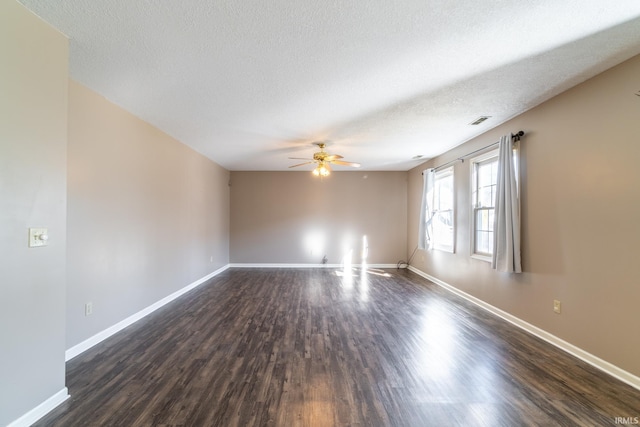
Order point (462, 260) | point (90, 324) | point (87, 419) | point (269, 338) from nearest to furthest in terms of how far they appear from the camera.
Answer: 1. point (87, 419)
2. point (90, 324)
3. point (269, 338)
4. point (462, 260)

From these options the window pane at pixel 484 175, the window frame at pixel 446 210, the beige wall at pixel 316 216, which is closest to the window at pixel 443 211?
the window frame at pixel 446 210

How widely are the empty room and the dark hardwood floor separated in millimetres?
21

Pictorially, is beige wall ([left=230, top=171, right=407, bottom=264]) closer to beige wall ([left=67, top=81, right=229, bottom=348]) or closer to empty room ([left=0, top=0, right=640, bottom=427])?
beige wall ([left=67, top=81, right=229, bottom=348])

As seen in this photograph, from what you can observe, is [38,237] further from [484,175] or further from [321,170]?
[484,175]

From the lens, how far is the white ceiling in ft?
5.20

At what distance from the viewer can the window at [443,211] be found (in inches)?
194

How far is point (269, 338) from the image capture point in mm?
2711

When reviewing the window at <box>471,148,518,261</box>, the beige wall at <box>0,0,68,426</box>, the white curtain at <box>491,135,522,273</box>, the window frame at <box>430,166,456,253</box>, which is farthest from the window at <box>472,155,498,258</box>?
the beige wall at <box>0,0,68,426</box>

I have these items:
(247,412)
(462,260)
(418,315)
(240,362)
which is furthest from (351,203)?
(247,412)

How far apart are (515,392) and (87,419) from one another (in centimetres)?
288

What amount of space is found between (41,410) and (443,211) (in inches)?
225

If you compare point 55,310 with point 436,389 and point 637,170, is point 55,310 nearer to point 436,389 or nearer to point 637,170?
point 436,389

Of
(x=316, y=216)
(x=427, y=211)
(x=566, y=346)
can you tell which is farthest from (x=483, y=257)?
(x=316, y=216)

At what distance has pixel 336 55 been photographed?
1.99 metres
